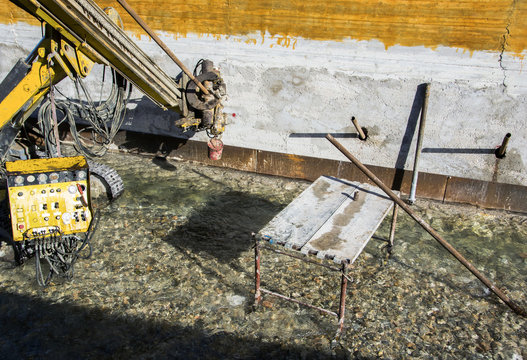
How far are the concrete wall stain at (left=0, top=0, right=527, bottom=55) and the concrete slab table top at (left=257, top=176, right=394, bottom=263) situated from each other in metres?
2.67

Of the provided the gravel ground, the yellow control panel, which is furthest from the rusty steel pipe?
the yellow control panel

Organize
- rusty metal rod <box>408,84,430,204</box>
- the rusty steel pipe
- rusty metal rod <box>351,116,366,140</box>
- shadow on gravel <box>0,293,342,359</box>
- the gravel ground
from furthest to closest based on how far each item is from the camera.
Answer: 1. rusty metal rod <box>351,116,366,140</box>
2. rusty metal rod <box>408,84,430,204</box>
3. the rusty steel pipe
4. the gravel ground
5. shadow on gravel <box>0,293,342,359</box>

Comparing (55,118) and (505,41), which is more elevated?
(505,41)

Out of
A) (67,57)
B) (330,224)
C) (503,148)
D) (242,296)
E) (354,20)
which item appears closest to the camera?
(330,224)

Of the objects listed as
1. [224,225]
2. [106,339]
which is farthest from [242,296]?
[224,225]

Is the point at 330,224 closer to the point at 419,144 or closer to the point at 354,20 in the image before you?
the point at 419,144

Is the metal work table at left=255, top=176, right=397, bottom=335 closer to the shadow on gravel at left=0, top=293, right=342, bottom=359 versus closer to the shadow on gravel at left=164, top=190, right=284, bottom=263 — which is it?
the shadow on gravel at left=0, top=293, right=342, bottom=359

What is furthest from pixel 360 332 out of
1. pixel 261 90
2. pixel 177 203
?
pixel 261 90

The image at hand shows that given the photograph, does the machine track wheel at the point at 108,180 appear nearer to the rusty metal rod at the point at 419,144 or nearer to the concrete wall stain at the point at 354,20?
the concrete wall stain at the point at 354,20

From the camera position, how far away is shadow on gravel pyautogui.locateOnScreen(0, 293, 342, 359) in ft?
13.2

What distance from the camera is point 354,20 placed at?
22.1 ft

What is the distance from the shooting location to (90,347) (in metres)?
4.09

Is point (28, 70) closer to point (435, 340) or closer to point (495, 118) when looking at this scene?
point (435, 340)

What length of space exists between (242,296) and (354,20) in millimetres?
4597
